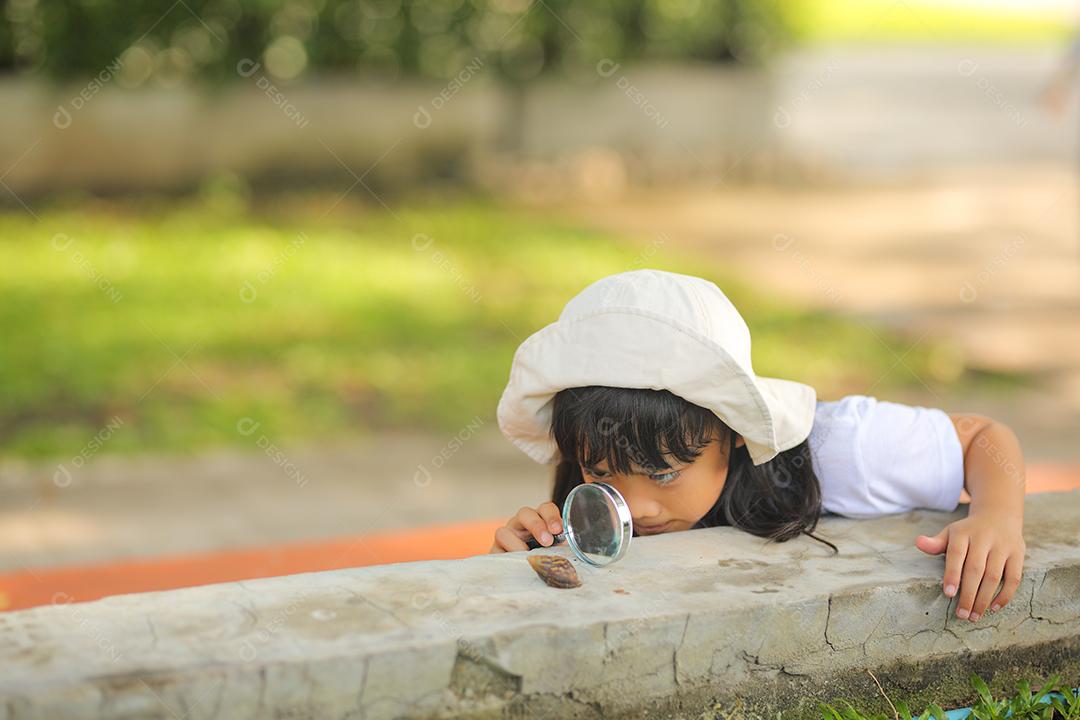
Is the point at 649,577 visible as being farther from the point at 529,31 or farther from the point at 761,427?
the point at 529,31

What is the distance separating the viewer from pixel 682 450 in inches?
89.9

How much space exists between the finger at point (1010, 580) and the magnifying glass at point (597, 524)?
0.61 m

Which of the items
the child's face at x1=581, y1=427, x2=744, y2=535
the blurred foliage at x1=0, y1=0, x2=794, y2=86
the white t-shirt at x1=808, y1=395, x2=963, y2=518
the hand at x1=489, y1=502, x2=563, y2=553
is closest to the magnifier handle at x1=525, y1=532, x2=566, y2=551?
the hand at x1=489, y1=502, x2=563, y2=553

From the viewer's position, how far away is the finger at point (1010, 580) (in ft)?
7.27

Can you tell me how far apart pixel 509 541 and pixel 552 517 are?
9 centimetres

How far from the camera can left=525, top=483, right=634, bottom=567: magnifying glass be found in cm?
212

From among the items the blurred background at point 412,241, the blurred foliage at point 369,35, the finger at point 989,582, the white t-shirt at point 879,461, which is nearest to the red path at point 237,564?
the blurred background at point 412,241

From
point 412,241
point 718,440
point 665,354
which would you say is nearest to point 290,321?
point 412,241

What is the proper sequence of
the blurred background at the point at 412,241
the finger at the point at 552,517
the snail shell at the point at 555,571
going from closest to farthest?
1. the snail shell at the point at 555,571
2. the finger at the point at 552,517
3. the blurred background at the point at 412,241

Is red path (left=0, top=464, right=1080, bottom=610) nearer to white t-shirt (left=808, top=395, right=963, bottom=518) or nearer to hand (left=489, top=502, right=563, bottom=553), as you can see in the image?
white t-shirt (left=808, top=395, right=963, bottom=518)

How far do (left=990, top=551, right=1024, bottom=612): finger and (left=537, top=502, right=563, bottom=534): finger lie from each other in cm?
71

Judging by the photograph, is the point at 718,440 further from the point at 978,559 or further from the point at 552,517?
the point at 978,559

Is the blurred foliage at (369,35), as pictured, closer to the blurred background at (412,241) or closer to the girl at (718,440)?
the blurred background at (412,241)

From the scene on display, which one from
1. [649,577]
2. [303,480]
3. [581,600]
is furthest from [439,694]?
[303,480]
